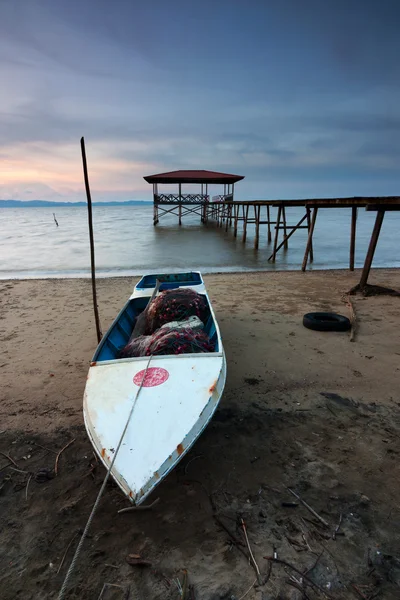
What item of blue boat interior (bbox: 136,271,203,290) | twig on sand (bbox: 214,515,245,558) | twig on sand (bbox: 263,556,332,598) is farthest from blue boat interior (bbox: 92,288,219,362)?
twig on sand (bbox: 263,556,332,598)

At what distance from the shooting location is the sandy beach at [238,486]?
241 centimetres

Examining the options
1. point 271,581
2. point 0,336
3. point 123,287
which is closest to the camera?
point 271,581

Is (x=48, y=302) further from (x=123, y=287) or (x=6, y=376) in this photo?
(x=6, y=376)

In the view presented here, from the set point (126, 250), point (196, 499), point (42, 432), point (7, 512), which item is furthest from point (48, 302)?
point (126, 250)

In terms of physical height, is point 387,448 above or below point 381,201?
below

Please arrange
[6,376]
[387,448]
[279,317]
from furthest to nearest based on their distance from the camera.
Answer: [279,317]
[6,376]
[387,448]

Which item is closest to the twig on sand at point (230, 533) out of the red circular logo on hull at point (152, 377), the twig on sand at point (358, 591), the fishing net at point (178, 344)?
the twig on sand at point (358, 591)

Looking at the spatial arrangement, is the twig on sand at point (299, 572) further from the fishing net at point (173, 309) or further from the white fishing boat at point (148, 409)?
the fishing net at point (173, 309)

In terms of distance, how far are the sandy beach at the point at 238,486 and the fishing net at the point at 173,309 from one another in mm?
972

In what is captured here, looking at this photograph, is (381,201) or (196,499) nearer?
(196,499)

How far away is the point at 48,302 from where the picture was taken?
364 inches

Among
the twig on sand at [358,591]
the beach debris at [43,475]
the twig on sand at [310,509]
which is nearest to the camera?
the twig on sand at [358,591]

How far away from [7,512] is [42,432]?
3.51 feet

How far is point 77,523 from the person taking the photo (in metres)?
2.85
